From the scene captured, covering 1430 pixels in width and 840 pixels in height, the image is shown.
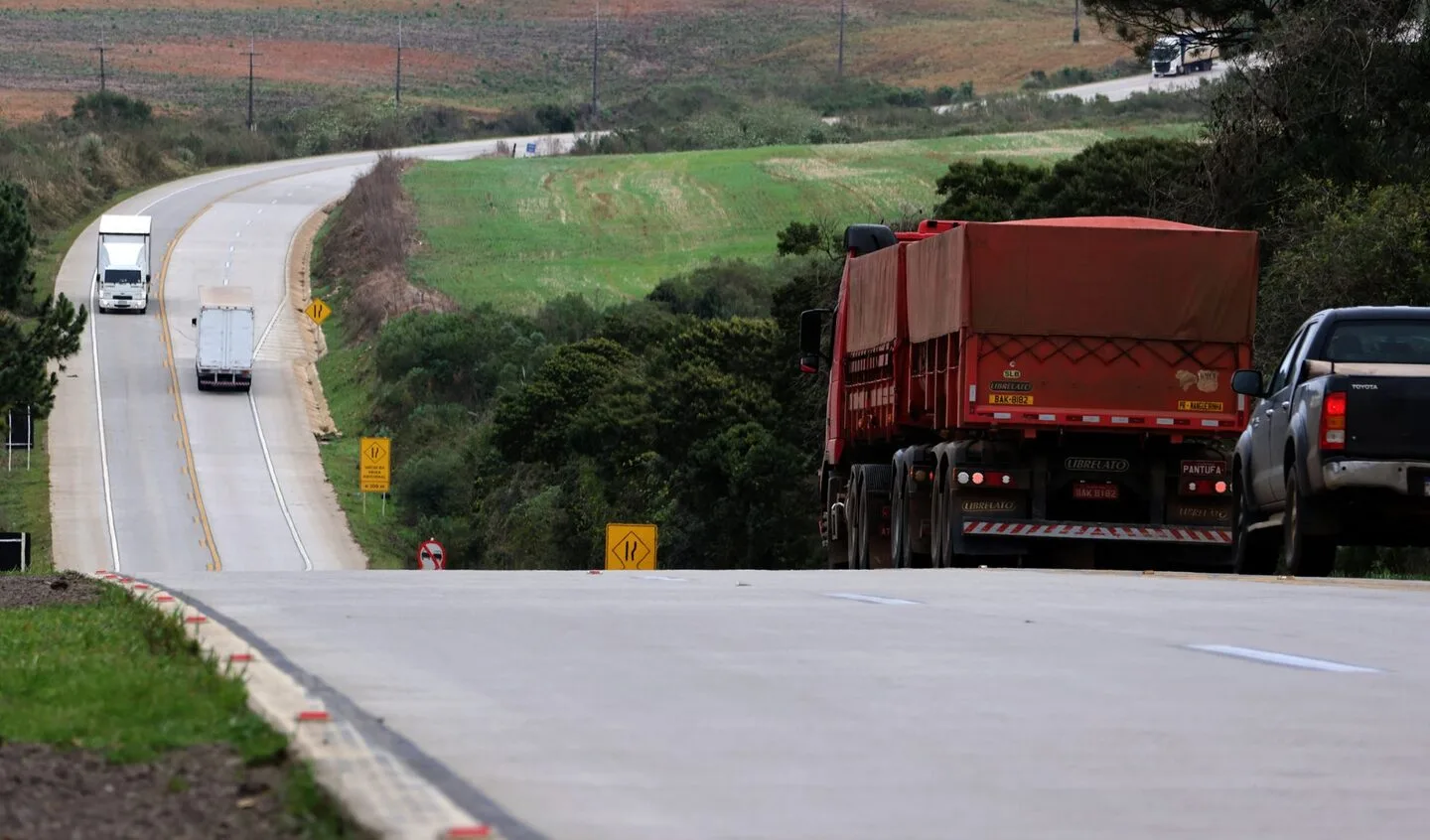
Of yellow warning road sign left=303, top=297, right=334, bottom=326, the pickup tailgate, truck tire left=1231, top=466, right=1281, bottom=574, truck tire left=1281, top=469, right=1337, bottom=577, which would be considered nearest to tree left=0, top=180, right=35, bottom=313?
yellow warning road sign left=303, top=297, right=334, bottom=326

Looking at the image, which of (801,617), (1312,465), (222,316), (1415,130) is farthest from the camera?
(222,316)

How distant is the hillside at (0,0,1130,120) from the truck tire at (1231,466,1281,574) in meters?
143

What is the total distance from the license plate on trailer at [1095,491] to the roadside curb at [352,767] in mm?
15513

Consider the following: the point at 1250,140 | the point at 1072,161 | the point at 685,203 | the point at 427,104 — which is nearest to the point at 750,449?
the point at 1072,161

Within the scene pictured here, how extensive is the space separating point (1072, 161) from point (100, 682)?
50549 mm

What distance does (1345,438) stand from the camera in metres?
19.2

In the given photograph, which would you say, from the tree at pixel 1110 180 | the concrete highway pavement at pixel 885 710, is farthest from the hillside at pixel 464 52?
the concrete highway pavement at pixel 885 710

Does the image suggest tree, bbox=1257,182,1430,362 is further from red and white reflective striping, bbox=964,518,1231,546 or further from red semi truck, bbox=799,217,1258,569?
red and white reflective striping, bbox=964,518,1231,546

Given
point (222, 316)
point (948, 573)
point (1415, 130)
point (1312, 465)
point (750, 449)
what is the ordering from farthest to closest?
point (222, 316)
point (750, 449)
point (1415, 130)
point (948, 573)
point (1312, 465)

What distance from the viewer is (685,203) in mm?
108875

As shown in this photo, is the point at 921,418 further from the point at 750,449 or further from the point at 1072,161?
the point at 1072,161

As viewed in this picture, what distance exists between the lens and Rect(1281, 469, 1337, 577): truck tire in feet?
65.1

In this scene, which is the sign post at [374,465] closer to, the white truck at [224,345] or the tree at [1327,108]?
the white truck at [224,345]

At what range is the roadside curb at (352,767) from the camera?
20.1ft
